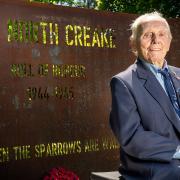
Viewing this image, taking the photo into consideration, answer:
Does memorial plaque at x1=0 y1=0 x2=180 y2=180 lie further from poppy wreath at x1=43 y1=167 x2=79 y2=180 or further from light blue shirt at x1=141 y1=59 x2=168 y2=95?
light blue shirt at x1=141 y1=59 x2=168 y2=95

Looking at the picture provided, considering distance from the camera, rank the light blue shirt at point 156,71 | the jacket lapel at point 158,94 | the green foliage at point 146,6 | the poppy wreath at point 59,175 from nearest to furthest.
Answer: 1. the jacket lapel at point 158,94
2. the light blue shirt at point 156,71
3. the poppy wreath at point 59,175
4. the green foliage at point 146,6

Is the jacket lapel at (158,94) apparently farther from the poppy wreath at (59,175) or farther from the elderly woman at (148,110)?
the poppy wreath at (59,175)

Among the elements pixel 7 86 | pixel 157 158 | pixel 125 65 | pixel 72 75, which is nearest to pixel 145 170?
pixel 157 158

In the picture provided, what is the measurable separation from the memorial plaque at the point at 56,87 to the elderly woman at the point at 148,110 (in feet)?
8.17

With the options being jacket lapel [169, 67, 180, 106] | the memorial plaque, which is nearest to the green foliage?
the memorial plaque

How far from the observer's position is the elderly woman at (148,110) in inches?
97.3

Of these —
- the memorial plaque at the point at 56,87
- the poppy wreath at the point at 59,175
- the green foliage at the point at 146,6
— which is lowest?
the poppy wreath at the point at 59,175

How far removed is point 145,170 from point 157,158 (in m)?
0.09

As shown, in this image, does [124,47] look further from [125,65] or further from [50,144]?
[50,144]

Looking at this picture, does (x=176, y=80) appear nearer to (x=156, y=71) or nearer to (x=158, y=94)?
(x=156, y=71)

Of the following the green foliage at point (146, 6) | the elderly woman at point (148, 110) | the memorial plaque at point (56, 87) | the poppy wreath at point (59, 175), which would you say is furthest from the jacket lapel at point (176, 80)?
the green foliage at point (146, 6)

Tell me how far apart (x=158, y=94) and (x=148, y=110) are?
0.12 metres

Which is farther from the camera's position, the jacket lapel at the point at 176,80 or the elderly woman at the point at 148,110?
the jacket lapel at the point at 176,80

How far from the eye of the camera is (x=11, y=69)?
5.08 meters
